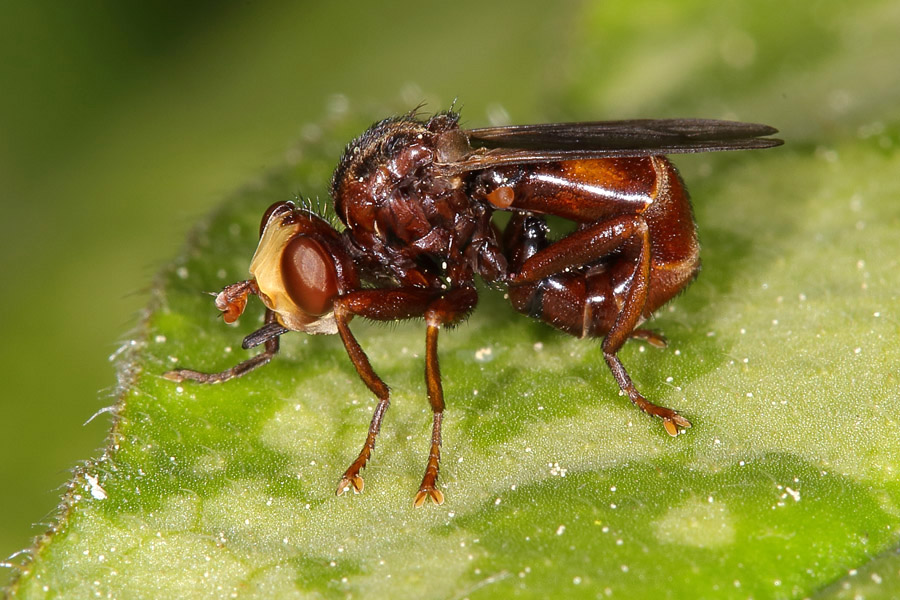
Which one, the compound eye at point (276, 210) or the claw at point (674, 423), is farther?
the compound eye at point (276, 210)

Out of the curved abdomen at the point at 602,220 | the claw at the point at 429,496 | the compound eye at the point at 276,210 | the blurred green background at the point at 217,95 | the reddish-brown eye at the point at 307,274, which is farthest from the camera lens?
the blurred green background at the point at 217,95

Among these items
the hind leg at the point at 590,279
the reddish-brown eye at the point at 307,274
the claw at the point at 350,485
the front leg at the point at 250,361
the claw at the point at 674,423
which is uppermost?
the reddish-brown eye at the point at 307,274

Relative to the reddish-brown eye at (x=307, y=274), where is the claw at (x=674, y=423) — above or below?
below

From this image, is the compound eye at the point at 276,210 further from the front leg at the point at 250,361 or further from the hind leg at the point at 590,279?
the hind leg at the point at 590,279

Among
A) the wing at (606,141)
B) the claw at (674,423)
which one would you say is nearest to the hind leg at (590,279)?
the claw at (674,423)

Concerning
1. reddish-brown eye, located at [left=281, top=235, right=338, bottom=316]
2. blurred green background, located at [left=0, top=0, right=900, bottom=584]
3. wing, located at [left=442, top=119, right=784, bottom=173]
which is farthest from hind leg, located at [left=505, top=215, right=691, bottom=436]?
blurred green background, located at [left=0, top=0, right=900, bottom=584]

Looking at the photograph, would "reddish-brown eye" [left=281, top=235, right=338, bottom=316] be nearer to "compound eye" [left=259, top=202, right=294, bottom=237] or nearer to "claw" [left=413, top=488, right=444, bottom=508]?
"compound eye" [left=259, top=202, right=294, bottom=237]
